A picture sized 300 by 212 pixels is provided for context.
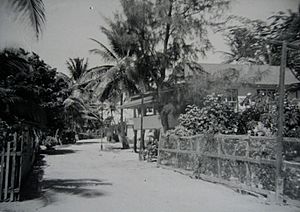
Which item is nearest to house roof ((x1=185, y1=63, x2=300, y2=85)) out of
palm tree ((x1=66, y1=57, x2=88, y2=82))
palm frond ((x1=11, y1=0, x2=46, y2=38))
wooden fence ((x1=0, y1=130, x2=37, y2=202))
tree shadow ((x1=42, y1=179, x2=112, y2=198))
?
tree shadow ((x1=42, y1=179, x2=112, y2=198))

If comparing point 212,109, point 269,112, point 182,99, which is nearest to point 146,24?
point 182,99

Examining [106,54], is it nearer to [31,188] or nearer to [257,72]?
[257,72]

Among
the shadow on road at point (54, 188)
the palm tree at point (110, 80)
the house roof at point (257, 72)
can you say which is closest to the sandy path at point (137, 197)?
the shadow on road at point (54, 188)

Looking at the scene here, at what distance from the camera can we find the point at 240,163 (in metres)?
8.00

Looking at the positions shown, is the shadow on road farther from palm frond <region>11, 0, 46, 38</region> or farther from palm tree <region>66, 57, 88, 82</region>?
palm tree <region>66, 57, 88, 82</region>

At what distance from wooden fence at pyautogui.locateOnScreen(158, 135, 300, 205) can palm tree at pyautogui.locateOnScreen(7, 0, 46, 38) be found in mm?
4836

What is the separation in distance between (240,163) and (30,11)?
A: 554cm

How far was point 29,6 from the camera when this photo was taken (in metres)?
5.21

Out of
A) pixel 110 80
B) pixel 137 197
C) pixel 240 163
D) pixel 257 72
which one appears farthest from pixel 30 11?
pixel 110 80

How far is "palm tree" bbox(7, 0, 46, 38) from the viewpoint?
5.15 m

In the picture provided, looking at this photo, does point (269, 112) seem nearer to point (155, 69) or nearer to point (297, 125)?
point (297, 125)

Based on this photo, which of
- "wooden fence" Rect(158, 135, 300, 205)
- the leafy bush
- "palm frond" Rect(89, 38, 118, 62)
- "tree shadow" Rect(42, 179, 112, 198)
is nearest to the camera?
"wooden fence" Rect(158, 135, 300, 205)

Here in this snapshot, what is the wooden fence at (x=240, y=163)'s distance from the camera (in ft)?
21.2

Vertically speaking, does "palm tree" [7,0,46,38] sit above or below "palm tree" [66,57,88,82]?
below
